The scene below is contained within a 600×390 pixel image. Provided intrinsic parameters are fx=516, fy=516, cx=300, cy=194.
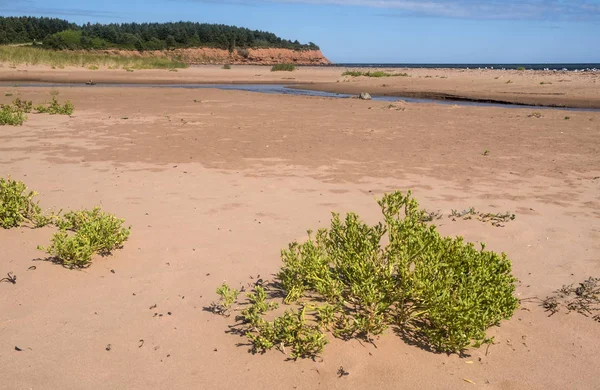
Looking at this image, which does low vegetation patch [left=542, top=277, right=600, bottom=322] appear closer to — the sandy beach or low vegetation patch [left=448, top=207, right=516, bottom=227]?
the sandy beach

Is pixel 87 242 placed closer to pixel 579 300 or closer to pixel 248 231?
pixel 248 231

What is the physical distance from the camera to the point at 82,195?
21.2 ft

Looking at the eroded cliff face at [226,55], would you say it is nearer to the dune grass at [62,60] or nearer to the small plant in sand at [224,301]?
the dune grass at [62,60]

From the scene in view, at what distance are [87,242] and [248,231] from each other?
170 cm

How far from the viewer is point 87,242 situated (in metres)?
4.18

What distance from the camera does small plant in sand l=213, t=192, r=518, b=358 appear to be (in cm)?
312

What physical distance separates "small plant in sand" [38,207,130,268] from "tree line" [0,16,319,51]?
73005 millimetres

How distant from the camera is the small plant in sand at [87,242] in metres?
4.17

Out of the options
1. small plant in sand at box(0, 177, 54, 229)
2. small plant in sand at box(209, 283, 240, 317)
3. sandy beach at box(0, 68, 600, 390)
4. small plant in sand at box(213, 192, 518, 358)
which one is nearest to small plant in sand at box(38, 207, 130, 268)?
sandy beach at box(0, 68, 600, 390)

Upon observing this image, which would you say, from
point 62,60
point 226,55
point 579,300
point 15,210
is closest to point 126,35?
point 226,55

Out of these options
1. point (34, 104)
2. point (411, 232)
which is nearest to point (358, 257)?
point (411, 232)

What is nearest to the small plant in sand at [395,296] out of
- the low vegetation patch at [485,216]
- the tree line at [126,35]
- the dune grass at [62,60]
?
the low vegetation patch at [485,216]

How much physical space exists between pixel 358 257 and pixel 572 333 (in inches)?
62.2

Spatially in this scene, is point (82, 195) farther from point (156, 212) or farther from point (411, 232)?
point (411, 232)
